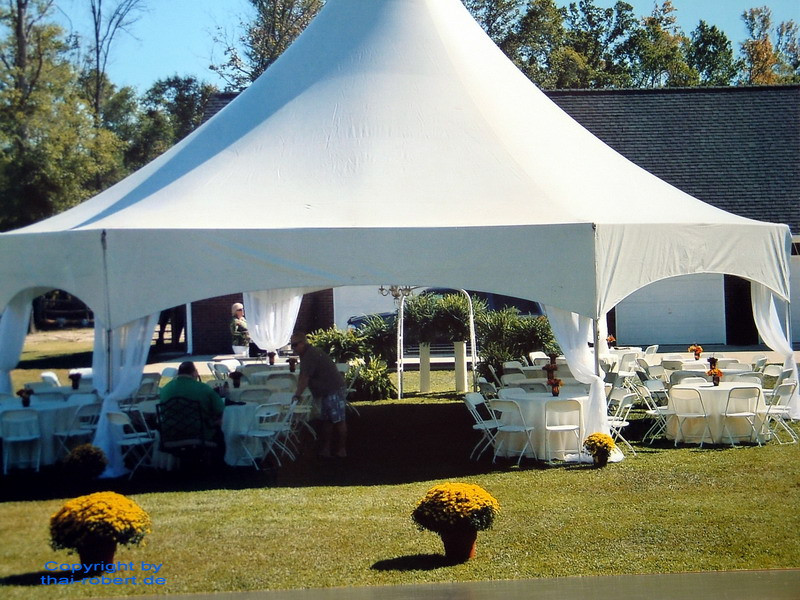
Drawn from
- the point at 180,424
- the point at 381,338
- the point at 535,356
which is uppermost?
the point at 381,338

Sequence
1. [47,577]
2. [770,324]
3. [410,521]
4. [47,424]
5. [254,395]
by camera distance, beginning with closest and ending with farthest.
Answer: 1. [47,577]
2. [410,521]
3. [47,424]
4. [254,395]
5. [770,324]

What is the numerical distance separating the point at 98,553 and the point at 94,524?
0.30 metres

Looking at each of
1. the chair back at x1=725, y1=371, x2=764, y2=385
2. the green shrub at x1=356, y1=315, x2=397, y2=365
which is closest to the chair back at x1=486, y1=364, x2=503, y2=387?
the green shrub at x1=356, y1=315, x2=397, y2=365

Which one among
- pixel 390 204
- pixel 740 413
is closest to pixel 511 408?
pixel 390 204

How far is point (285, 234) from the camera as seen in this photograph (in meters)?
10.1

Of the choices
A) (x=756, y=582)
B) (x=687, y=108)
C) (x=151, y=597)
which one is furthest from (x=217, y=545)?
(x=687, y=108)

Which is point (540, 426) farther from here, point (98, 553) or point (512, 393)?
point (98, 553)

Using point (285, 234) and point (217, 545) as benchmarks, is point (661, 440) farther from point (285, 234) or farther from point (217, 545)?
point (217, 545)

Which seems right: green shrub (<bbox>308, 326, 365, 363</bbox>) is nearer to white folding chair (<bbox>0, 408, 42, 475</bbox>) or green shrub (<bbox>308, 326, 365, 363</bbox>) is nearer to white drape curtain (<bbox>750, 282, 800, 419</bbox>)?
white drape curtain (<bbox>750, 282, 800, 419</bbox>)

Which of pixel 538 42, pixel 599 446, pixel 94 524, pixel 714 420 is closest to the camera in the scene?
pixel 94 524

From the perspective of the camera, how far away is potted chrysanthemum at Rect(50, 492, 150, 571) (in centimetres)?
641

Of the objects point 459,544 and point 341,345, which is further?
point 341,345

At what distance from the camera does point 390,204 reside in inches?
415

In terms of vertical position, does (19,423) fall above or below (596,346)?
below
